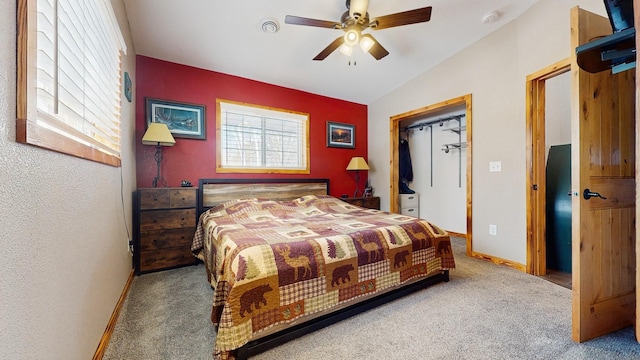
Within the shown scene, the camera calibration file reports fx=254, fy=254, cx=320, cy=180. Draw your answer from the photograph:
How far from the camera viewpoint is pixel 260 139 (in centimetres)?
377

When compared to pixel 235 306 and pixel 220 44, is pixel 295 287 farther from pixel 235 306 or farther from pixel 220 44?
pixel 220 44

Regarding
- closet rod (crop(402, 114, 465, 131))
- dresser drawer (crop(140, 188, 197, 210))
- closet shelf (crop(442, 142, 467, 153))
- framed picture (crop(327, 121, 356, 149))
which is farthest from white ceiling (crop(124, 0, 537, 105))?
dresser drawer (crop(140, 188, 197, 210))

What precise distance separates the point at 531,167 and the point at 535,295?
1256 mm

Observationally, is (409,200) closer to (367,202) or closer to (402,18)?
(367,202)

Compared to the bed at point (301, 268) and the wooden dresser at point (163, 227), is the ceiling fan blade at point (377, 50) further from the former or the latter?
the wooden dresser at point (163, 227)

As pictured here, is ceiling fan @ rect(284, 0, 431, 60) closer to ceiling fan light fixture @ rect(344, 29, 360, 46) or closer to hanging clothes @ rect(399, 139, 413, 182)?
ceiling fan light fixture @ rect(344, 29, 360, 46)

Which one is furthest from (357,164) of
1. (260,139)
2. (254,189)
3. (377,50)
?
(377,50)

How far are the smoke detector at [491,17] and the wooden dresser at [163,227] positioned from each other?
369cm

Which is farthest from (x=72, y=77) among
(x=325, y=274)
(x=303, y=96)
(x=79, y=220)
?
(x=303, y=96)

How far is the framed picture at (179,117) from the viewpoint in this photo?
3023 millimetres

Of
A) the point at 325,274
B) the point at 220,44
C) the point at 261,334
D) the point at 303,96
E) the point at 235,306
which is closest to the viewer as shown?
the point at 235,306

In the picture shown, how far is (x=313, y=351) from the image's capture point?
1.48 meters

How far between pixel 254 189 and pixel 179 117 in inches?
50.9

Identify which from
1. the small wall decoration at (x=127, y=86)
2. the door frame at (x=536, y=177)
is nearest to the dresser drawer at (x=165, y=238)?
the small wall decoration at (x=127, y=86)
